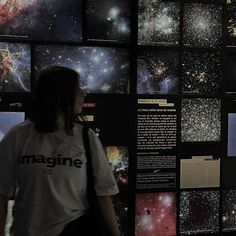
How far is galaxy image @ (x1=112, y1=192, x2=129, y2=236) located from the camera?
3.92m

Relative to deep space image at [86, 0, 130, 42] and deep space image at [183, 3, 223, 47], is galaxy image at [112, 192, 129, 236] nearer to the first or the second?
deep space image at [86, 0, 130, 42]

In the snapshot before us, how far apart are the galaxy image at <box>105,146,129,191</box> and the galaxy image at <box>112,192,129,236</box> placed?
3.4 inches

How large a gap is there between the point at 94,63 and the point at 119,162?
86 centimetres

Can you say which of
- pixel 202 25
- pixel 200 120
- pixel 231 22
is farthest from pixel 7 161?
pixel 231 22

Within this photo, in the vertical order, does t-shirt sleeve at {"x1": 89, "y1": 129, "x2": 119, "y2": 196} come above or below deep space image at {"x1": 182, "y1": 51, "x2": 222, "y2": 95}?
below

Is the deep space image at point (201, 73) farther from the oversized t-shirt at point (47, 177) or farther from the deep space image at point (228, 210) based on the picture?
the oversized t-shirt at point (47, 177)

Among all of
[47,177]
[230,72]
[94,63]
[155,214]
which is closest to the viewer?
[47,177]

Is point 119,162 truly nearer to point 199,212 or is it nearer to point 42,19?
point 199,212

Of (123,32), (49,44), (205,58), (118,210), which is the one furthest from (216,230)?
(49,44)

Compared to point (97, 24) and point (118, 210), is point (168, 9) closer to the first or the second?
point (97, 24)

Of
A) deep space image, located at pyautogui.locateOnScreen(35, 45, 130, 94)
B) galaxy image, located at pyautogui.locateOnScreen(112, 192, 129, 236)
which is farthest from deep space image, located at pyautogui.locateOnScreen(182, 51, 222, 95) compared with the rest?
galaxy image, located at pyautogui.locateOnScreen(112, 192, 129, 236)

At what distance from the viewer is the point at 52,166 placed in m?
1.75

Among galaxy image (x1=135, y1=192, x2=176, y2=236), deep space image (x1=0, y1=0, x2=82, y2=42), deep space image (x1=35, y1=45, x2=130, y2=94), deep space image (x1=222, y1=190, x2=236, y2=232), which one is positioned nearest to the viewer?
deep space image (x1=0, y1=0, x2=82, y2=42)

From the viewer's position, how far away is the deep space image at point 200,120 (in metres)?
4.05
